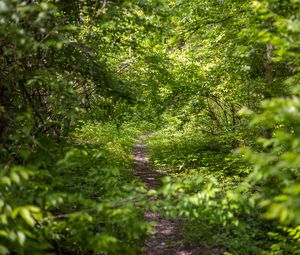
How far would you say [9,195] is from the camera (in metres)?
3.16

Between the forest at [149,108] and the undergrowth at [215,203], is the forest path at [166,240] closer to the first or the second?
the forest at [149,108]

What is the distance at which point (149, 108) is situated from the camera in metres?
12.5

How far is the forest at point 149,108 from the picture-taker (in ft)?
10.5

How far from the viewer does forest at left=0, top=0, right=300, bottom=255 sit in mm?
3211

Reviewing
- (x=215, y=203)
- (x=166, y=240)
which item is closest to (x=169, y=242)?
(x=166, y=240)

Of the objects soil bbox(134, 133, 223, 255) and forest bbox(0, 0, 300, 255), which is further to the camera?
soil bbox(134, 133, 223, 255)

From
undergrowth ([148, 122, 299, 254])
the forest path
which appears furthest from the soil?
undergrowth ([148, 122, 299, 254])

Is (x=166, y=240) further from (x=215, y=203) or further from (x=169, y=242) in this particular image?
(x=215, y=203)

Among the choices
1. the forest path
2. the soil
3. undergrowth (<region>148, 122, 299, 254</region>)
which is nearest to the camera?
undergrowth (<region>148, 122, 299, 254</region>)

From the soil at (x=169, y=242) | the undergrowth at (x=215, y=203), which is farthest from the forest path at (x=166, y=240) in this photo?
the undergrowth at (x=215, y=203)

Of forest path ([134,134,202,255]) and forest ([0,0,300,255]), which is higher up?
forest ([0,0,300,255])

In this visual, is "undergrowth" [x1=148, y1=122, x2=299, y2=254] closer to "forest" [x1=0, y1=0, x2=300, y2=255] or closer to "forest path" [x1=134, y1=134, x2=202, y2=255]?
"forest" [x1=0, y1=0, x2=300, y2=255]

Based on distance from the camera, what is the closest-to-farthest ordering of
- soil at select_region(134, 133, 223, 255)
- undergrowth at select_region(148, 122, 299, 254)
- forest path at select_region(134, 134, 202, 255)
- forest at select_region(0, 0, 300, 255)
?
1. forest at select_region(0, 0, 300, 255)
2. undergrowth at select_region(148, 122, 299, 254)
3. soil at select_region(134, 133, 223, 255)
4. forest path at select_region(134, 134, 202, 255)

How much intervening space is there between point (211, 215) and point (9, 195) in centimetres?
218
